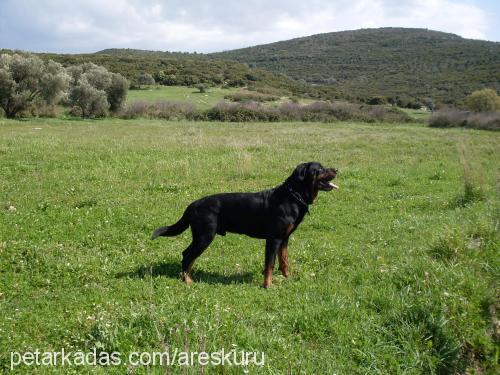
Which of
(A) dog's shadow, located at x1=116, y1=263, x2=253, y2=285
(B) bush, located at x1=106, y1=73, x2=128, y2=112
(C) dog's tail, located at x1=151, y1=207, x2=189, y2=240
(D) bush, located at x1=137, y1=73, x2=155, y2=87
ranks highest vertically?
(D) bush, located at x1=137, y1=73, x2=155, y2=87

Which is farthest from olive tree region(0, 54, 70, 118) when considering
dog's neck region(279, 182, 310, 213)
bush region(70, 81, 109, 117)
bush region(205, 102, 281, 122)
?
dog's neck region(279, 182, 310, 213)

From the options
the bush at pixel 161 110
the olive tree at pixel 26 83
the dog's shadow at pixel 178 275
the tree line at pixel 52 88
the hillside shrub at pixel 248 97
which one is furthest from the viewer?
the hillside shrub at pixel 248 97

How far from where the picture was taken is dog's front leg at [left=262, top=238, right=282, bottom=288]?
251 inches

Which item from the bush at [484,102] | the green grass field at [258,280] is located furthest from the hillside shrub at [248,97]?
the green grass field at [258,280]

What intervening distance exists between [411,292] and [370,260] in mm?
1503

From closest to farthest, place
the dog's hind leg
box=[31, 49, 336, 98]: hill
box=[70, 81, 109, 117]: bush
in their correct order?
1. the dog's hind leg
2. box=[70, 81, 109, 117]: bush
3. box=[31, 49, 336, 98]: hill

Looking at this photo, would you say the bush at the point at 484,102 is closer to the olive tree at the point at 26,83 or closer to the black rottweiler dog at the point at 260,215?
the olive tree at the point at 26,83

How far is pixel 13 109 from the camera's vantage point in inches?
1513

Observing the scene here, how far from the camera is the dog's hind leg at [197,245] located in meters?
6.47

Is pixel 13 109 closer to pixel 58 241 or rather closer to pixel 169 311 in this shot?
pixel 58 241

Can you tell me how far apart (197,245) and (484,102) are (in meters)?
47.7

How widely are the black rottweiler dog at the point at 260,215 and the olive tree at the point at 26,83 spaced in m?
36.1

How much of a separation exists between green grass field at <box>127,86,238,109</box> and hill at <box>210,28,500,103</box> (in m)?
32.4

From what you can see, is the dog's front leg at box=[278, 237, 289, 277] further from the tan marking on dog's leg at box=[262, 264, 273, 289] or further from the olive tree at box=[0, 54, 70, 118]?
the olive tree at box=[0, 54, 70, 118]
